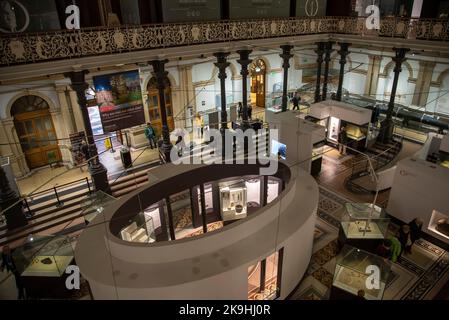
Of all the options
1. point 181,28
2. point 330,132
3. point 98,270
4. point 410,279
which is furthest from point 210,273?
point 330,132

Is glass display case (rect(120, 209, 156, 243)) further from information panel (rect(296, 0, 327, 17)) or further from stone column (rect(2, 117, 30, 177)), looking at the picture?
information panel (rect(296, 0, 327, 17))

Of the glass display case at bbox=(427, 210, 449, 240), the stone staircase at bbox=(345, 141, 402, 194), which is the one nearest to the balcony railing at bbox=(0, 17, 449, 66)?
the stone staircase at bbox=(345, 141, 402, 194)

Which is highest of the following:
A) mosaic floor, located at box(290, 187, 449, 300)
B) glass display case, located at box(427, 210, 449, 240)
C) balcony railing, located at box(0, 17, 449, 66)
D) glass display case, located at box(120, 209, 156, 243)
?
balcony railing, located at box(0, 17, 449, 66)

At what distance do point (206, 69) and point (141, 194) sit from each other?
10042 mm

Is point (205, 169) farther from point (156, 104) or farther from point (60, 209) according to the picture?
point (156, 104)

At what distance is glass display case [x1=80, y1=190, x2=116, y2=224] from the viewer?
9078 millimetres

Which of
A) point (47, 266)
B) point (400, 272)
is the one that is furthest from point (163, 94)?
point (400, 272)

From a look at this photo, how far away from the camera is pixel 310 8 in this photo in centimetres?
1466

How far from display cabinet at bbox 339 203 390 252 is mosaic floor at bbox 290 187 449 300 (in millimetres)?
580

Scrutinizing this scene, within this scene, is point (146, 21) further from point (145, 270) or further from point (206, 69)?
point (145, 270)

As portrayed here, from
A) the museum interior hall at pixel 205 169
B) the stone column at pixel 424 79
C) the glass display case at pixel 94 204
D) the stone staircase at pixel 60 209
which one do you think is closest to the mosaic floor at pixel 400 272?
the museum interior hall at pixel 205 169

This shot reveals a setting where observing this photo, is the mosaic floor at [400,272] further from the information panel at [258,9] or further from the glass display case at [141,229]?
the information panel at [258,9]

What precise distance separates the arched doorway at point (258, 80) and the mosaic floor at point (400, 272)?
1073 centimetres

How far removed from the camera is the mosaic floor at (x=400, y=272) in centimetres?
692
